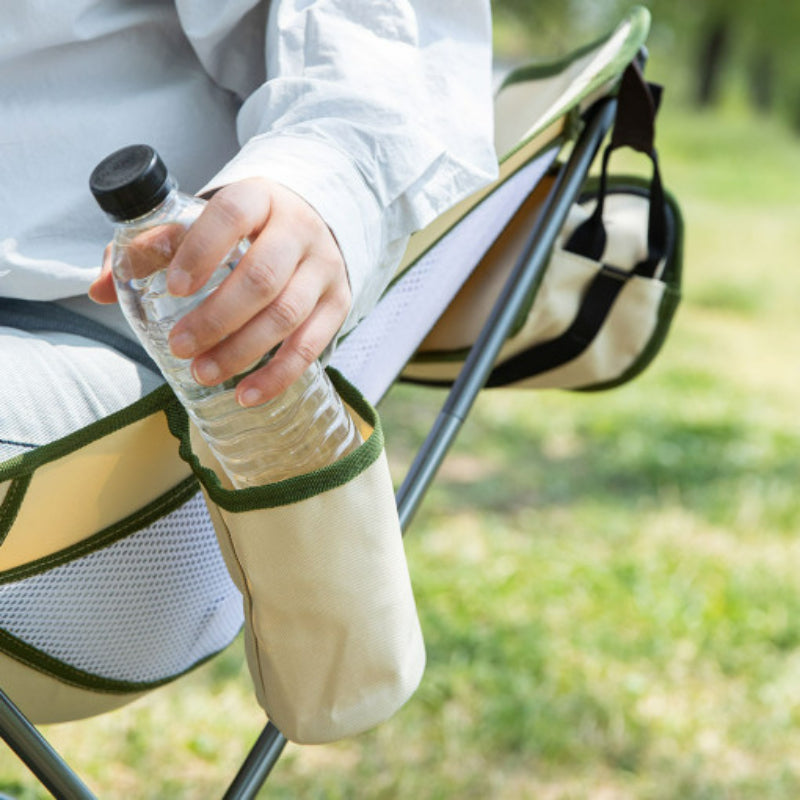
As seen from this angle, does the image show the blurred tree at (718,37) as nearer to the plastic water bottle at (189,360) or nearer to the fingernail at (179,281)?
the plastic water bottle at (189,360)

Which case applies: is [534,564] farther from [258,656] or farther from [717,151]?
[717,151]

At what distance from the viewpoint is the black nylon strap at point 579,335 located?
52.6 inches

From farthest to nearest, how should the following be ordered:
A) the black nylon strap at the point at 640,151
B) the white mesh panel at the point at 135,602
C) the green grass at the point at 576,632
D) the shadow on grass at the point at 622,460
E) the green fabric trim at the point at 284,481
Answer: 1. the shadow on grass at the point at 622,460
2. the green grass at the point at 576,632
3. the black nylon strap at the point at 640,151
4. the white mesh panel at the point at 135,602
5. the green fabric trim at the point at 284,481

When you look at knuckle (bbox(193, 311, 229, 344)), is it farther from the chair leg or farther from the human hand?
the chair leg

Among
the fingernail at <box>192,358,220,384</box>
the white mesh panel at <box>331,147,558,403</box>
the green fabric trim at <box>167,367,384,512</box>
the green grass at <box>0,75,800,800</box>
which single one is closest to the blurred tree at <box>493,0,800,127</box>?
the green grass at <box>0,75,800,800</box>

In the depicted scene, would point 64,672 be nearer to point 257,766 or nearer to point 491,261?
point 257,766

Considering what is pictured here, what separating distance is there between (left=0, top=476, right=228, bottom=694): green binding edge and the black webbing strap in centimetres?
56

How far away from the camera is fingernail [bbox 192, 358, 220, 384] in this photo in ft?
2.42

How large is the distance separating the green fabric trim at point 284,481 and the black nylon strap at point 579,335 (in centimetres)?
55

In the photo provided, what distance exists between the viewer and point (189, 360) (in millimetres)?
849

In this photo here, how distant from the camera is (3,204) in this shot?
0.97m

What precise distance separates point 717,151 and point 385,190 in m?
10.6

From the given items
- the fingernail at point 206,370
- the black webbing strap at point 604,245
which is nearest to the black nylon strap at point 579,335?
the black webbing strap at point 604,245

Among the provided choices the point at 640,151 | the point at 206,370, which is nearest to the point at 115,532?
the point at 206,370
